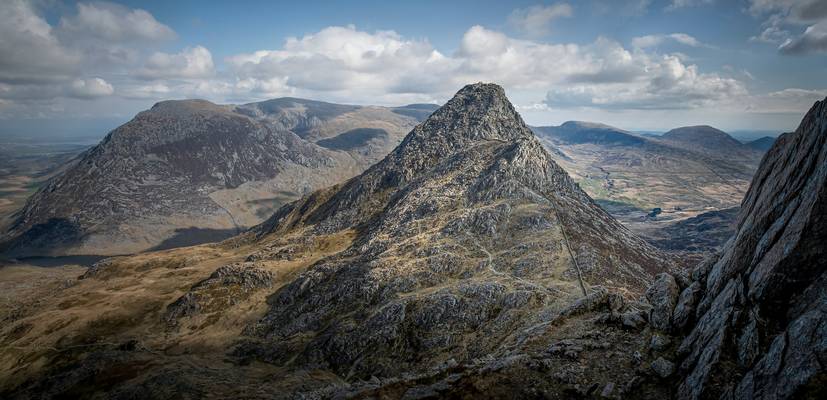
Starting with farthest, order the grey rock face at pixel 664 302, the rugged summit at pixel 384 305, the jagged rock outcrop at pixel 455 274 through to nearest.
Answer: the jagged rock outcrop at pixel 455 274, the rugged summit at pixel 384 305, the grey rock face at pixel 664 302

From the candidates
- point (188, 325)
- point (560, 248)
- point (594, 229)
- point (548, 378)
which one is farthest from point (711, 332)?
point (188, 325)

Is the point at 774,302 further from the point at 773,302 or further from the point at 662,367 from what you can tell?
the point at 662,367

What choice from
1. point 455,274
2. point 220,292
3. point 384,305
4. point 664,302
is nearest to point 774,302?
point 664,302

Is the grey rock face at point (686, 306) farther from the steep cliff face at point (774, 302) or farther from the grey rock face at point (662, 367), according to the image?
the grey rock face at point (662, 367)

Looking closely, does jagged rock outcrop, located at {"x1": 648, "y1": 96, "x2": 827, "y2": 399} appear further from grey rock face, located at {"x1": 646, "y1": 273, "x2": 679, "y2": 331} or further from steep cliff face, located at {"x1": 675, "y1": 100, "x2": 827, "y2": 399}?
grey rock face, located at {"x1": 646, "y1": 273, "x2": 679, "y2": 331}

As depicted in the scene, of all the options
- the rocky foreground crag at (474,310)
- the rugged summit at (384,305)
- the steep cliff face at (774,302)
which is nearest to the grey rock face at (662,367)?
the rocky foreground crag at (474,310)

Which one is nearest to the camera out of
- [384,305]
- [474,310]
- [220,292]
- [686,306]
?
[686,306]

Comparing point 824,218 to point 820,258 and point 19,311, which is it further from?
point 19,311
